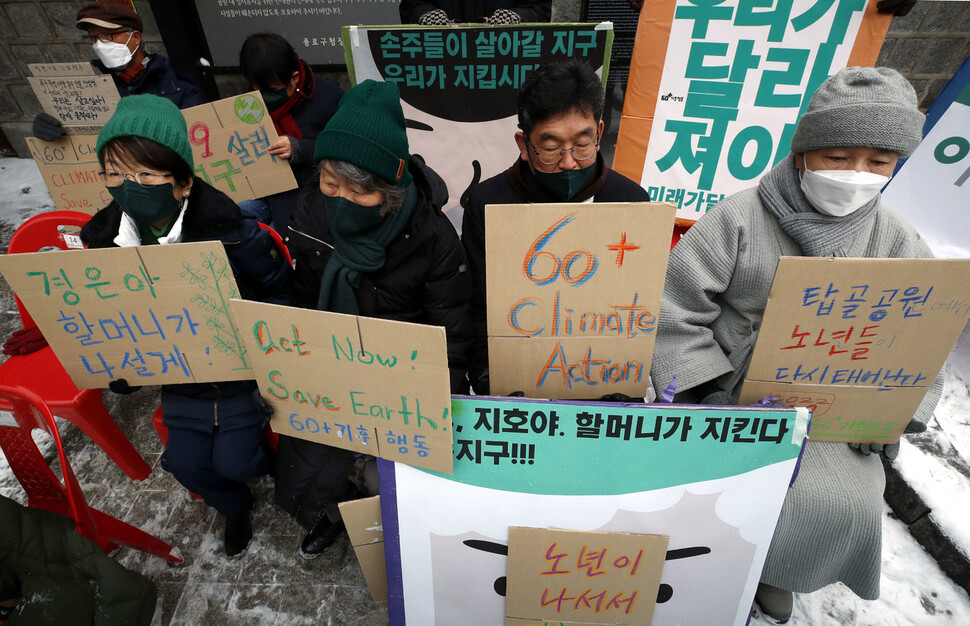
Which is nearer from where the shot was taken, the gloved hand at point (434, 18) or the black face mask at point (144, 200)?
the black face mask at point (144, 200)

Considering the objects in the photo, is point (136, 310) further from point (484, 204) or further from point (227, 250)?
point (484, 204)

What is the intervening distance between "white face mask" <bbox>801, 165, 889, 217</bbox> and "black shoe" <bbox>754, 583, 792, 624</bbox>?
1495 millimetres

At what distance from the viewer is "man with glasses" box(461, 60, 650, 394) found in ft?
5.88

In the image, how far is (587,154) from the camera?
72.4 inches

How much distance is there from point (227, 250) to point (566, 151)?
1.30 m

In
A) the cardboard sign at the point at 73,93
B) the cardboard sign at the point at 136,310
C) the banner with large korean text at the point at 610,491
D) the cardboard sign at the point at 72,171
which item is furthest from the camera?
the cardboard sign at the point at 73,93

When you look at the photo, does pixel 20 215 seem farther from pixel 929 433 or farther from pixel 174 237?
pixel 929 433

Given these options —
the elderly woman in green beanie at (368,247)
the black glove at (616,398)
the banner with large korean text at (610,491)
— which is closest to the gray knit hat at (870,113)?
the banner with large korean text at (610,491)

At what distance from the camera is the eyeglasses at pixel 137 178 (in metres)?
1.67

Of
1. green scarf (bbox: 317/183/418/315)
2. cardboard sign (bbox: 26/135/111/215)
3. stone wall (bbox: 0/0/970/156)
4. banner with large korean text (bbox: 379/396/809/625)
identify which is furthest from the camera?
stone wall (bbox: 0/0/970/156)

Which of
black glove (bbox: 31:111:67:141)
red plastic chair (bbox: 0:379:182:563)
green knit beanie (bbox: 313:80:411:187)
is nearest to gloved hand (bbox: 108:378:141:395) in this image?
red plastic chair (bbox: 0:379:182:563)

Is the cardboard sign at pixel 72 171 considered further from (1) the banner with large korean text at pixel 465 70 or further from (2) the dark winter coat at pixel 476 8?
(2) the dark winter coat at pixel 476 8

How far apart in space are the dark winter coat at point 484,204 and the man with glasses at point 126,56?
7.48 feet

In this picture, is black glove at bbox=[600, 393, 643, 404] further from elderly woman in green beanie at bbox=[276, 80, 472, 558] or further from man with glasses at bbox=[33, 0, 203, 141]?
man with glasses at bbox=[33, 0, 203, 141]
